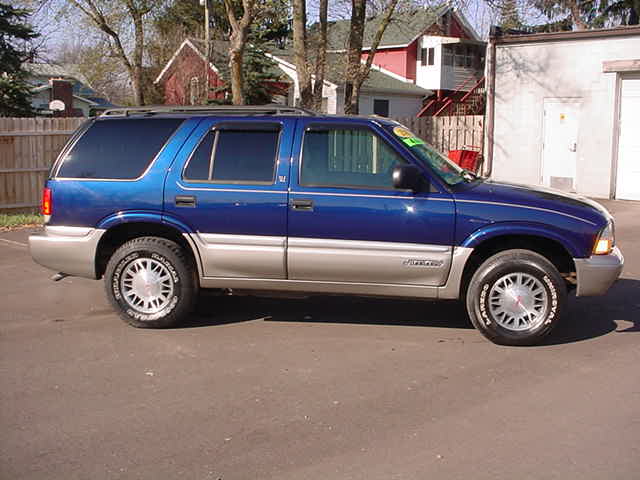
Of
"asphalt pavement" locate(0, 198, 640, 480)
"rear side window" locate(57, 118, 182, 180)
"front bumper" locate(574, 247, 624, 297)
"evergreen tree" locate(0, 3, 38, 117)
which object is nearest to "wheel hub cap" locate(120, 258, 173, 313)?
"asphalt pavement" locate(0, 198, 640, 480)

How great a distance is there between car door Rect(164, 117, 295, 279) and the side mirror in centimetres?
97

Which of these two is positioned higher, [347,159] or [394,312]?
[347,159]

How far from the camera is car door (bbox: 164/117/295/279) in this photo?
6379 millimetres

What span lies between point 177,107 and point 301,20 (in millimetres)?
10472

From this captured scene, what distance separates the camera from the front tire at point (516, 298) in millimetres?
6094

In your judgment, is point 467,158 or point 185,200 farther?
point 467,158

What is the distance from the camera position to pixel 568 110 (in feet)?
56.7

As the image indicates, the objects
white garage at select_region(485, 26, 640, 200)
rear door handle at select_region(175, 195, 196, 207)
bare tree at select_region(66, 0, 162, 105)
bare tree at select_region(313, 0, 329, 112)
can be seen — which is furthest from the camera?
bare tree at select_region(66, 0, 162, 105)

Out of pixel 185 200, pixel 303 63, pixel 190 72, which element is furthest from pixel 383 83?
pixel 185 200

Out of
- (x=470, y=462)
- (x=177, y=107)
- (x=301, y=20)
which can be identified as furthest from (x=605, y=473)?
(x=301, y=20)

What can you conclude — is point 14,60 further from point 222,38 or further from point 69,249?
point 69,249

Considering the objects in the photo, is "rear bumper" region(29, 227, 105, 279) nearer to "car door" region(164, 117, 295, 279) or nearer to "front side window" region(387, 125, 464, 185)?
"car door" region(164, 117, 295, 279)

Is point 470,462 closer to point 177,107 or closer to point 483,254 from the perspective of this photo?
point 483,254

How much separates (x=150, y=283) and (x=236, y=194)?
1.14 meters
